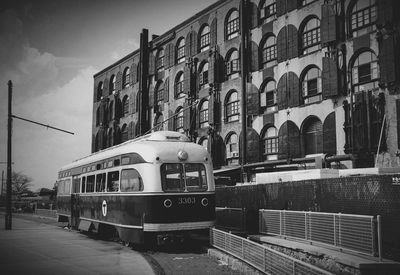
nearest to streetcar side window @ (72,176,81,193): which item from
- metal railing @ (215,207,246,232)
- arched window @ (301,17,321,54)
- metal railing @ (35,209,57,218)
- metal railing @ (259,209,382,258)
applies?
metal railing @ (215,207,246,232)

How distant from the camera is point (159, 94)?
1540 inches

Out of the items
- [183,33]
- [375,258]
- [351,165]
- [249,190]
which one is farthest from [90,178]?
[183,33]

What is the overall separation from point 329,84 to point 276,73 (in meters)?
4.44

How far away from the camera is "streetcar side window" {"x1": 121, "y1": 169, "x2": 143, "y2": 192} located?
1287cm

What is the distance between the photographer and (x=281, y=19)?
1051 inches

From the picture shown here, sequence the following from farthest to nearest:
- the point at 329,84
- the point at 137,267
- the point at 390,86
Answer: the point at 329,84
the point at 390,86
the point at 137,267

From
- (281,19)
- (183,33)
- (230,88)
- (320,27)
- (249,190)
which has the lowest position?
(249,190)

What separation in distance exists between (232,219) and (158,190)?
5041 millimetres

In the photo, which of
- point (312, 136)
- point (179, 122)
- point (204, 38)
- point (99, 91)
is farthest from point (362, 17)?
point (99, 91)

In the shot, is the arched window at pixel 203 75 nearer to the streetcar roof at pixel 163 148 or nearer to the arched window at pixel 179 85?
the arched window at pixel 179 85

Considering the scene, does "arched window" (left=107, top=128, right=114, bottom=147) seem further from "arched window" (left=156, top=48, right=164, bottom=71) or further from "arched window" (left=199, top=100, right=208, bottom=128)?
"arched window" (left=199, top=100, right=208, bottom=128)

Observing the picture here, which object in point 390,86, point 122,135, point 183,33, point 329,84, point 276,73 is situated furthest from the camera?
point 122,135

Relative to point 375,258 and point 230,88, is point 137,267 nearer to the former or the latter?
point 375,258

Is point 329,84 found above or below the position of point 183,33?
below
